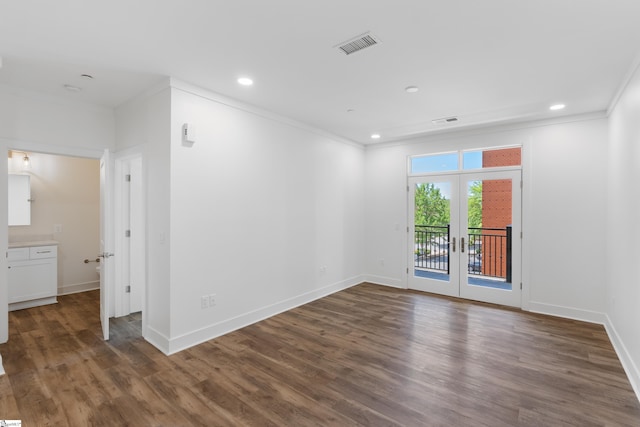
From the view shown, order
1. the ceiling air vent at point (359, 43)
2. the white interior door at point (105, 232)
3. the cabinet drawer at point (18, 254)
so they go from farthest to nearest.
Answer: the cabinet drawer at point (18, 254)
the white interior door at point (105, 232)
the ceiling air vent at point (359, 43)

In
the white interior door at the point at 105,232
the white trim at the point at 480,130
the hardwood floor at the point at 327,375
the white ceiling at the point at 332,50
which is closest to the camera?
the white ceiling at the point at 332,50

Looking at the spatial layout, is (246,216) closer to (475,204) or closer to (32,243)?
(32,243)

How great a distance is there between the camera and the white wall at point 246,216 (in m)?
3.24

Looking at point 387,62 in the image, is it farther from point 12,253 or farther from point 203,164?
point 12,253

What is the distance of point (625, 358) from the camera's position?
2844mm

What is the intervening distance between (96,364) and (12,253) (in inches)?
112

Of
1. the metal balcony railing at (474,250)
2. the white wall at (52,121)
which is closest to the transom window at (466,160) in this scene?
the metal balcony railing at (474,250)

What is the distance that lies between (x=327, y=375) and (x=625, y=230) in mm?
3106

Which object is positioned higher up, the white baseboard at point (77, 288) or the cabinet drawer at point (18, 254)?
the cabinet drawer at point (18, 254)

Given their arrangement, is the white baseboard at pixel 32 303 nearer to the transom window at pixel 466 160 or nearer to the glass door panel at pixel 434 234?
the glass door panel at pixel 434 234

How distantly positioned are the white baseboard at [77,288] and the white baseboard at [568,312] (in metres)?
7.10

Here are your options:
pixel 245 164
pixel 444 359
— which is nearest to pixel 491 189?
pixel 444 359

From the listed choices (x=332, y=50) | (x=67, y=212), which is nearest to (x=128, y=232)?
(x=67, y=212)

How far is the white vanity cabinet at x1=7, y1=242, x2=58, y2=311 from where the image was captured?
4.38 m
